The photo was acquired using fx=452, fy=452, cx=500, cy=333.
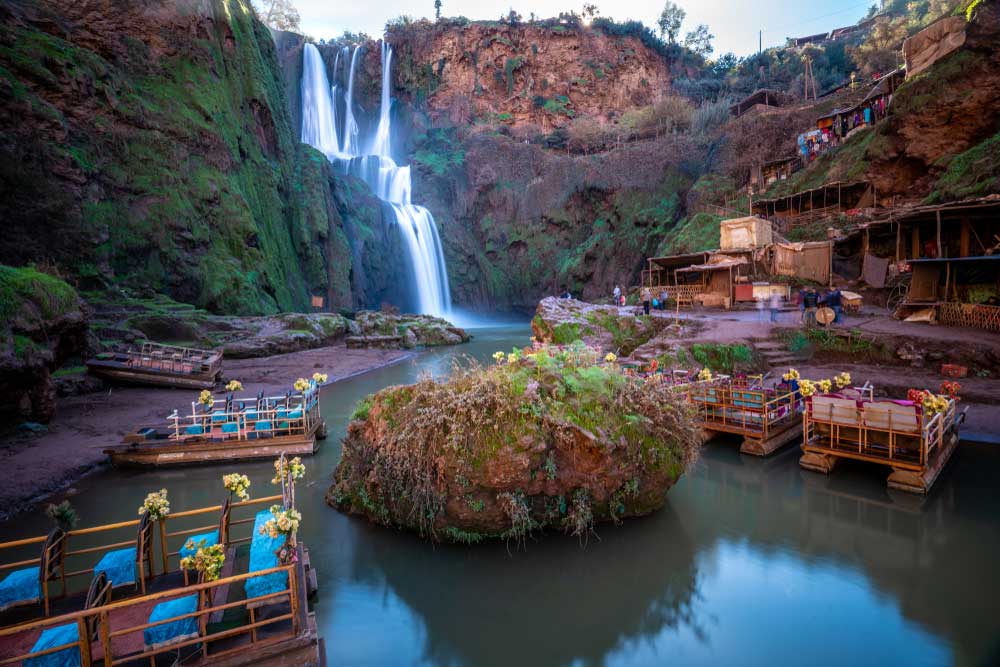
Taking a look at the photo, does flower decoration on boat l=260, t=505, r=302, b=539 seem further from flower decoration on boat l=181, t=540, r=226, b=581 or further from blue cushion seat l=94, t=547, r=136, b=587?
blue cushion seat l=94, t=547, r=136, b=587

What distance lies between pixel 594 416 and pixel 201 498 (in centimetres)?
869

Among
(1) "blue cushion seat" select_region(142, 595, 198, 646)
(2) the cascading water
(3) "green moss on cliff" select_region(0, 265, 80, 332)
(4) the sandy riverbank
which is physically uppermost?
(2) the cascading water

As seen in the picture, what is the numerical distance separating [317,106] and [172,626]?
76255 mm

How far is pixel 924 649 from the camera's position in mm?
5375

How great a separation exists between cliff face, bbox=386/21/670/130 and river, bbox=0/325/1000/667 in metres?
72.3

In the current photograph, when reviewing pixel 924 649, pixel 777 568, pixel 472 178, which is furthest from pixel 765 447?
pixel 472 178

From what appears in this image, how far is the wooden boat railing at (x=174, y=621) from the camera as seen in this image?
377 cm

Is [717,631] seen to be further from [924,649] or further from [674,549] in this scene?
[924,649]

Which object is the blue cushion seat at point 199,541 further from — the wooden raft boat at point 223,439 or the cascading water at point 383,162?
the cascading water at point 383,162

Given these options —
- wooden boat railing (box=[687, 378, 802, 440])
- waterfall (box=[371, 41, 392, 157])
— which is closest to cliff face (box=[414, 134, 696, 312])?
waterfall (box=[371, 41, 392, 157])

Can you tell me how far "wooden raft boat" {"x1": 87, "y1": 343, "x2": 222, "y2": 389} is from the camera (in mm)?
17703

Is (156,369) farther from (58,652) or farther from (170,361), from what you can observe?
(58,652)

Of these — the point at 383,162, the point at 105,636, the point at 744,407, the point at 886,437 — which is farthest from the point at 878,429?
the point at 383,162

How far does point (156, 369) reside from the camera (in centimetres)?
1814
